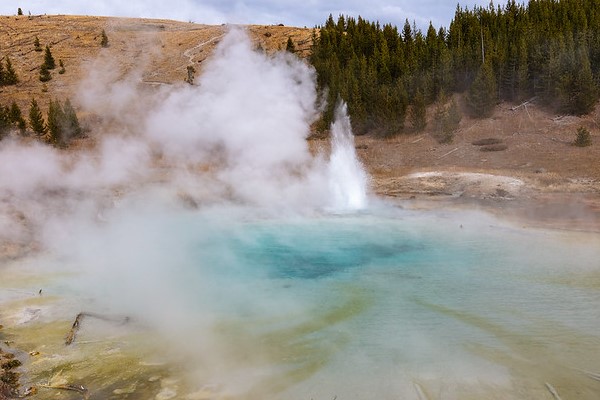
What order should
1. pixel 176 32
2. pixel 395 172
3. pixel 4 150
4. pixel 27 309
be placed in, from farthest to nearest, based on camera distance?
pixel 176 32 → pixel 395 172 → pixel 4 150 → pixel 27 309

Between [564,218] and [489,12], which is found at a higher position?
[489,12]

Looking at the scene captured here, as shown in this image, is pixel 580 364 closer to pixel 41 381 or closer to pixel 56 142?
pixel 41 381

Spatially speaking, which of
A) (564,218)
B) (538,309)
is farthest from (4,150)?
(564,218)

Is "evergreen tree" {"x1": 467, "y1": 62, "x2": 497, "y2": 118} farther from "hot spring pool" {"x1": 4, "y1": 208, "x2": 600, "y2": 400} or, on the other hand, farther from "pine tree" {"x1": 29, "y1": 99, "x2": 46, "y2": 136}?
"pine tree" {"x1": 29, "y1": 99, "x2": 46, "y2": 136}

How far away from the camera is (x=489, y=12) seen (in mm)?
40781

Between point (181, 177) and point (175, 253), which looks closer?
point (175, 253)

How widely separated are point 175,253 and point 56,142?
62.0ft

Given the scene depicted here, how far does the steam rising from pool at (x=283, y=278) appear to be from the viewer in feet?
19.0

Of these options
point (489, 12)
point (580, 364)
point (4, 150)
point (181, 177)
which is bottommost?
point (580, 364)

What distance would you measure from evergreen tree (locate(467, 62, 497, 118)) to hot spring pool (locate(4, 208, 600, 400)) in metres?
17.5

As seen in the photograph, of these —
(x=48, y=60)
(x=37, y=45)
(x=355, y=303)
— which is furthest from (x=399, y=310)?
(x=37, y=45)

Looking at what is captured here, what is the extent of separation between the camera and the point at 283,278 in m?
9.18

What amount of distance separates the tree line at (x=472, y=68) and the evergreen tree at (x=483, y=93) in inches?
2.1

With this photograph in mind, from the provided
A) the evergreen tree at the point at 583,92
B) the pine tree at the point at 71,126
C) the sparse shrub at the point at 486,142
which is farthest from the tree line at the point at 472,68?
the pine tree at the point at 71,126
